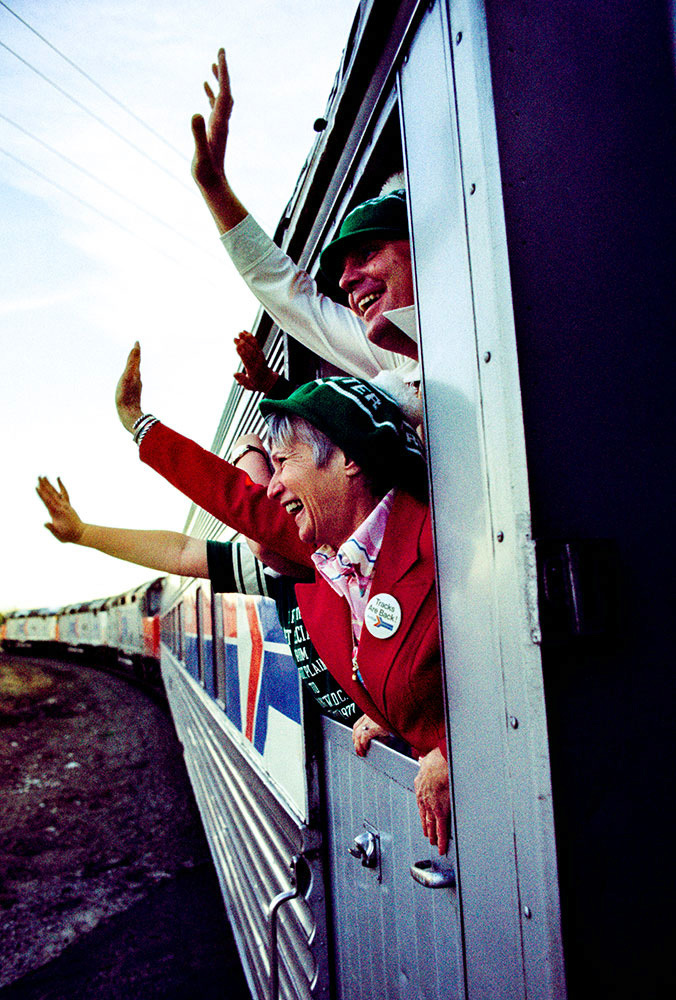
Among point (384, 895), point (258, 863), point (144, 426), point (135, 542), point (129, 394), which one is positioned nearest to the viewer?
point (384, 895)

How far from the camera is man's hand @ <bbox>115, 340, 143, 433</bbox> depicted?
1.73 metres

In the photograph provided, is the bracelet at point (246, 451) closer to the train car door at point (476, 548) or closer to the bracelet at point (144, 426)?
the bracelet at point (144, 426)

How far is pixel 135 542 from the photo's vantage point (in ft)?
6.31

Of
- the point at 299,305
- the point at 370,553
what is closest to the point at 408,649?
the point at 370,553

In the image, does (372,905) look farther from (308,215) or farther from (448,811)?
(308,215)

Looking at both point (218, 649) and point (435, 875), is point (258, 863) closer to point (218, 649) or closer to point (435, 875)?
point (218, 649)

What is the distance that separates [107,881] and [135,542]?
372 centimetres

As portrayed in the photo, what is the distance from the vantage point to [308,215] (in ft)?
6.22

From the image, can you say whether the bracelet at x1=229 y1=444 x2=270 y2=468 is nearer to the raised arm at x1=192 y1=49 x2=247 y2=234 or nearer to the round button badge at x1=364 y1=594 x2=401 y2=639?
the raised arm at x1=192 y1=49 x2=247 y2=234

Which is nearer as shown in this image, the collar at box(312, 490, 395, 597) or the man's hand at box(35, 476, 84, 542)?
the collar at box(312, 490, 395, 597)

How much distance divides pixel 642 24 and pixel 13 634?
4458 cm

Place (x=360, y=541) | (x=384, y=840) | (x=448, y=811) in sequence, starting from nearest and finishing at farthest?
(x=448, y=811) → (x=360, y=541) → (x=384, y=840)

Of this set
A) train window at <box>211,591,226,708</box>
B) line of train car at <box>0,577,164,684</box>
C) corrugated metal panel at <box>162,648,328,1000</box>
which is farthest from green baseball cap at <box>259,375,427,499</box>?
line of train car at <box>0,577,164,684</box>

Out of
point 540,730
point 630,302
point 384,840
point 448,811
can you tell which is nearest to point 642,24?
point 630,302
